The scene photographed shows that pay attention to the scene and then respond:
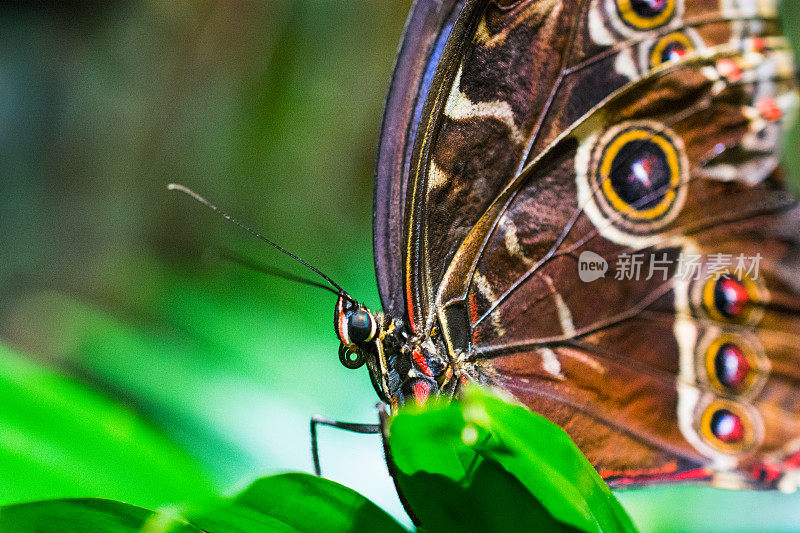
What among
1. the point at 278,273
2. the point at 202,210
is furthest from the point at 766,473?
the point at 202,210

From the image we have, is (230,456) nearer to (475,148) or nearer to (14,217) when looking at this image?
(475,148)

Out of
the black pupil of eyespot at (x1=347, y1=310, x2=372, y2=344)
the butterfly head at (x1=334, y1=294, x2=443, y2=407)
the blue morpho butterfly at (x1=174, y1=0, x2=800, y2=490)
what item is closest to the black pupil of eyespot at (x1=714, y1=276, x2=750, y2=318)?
the blue morpho butterfly at (x1=174, y1=0, x2=800, y2=490)

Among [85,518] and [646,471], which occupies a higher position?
[85,518]

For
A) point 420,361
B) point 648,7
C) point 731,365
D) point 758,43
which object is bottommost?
point 731,365

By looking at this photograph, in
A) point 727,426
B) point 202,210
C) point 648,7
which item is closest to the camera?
point 648,7

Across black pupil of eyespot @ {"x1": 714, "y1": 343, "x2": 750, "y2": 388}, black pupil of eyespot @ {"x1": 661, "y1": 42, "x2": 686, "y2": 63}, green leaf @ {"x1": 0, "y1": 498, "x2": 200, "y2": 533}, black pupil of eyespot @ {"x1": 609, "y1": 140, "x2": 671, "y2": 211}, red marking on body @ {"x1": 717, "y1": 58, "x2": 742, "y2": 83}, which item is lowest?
black pupil of eyespot @ {"x1": 714, "y1": 343, "x2": 750, "y2": 388}

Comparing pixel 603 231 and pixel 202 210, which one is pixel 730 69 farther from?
pixel 202 210

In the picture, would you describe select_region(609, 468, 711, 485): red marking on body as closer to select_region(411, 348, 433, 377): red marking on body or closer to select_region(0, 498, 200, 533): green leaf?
select_region(411, 348, 433, 377): red marking on body
